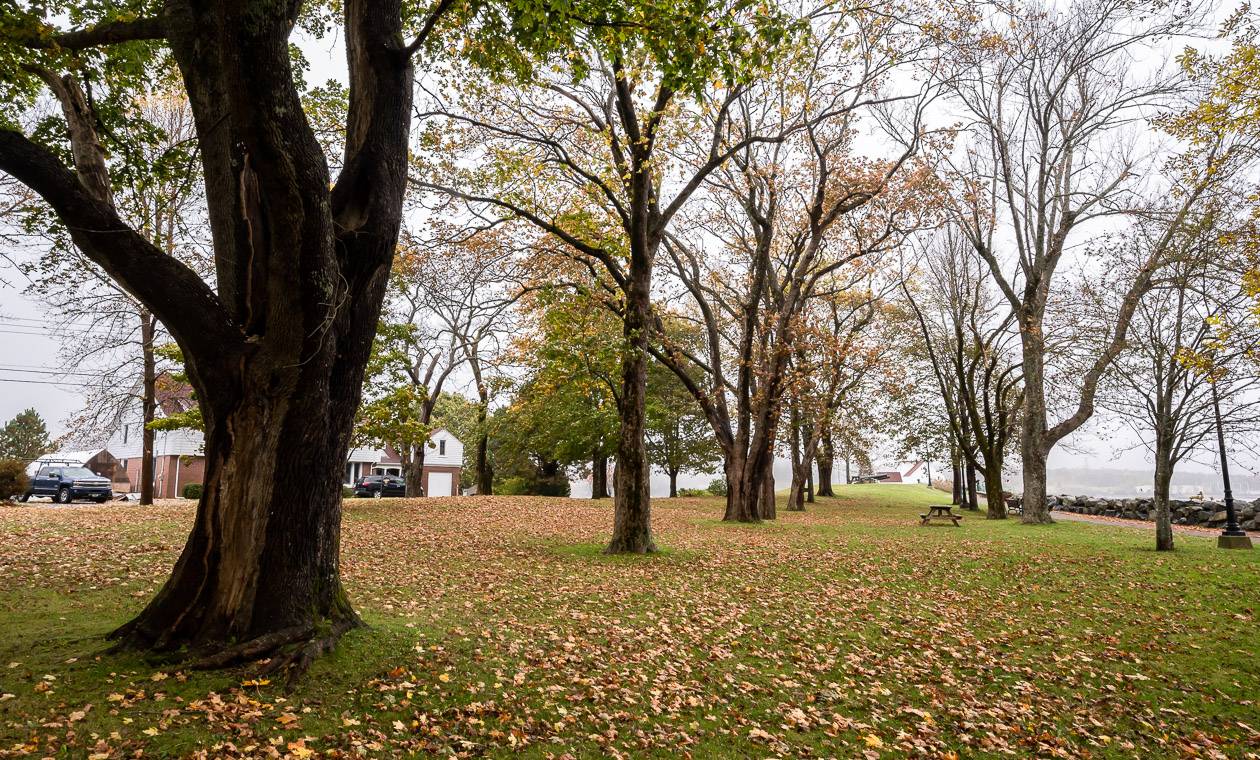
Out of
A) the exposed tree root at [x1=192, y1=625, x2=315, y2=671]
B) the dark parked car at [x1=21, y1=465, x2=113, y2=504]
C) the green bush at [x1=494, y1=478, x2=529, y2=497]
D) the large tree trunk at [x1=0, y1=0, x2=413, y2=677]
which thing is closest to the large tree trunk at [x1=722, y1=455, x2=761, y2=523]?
the large tree trunk at [x1=0, y1=0, x2=413, y2=677]

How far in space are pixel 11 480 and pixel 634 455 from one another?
20.1 m

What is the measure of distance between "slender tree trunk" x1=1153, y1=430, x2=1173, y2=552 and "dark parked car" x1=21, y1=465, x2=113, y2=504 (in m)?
34.9

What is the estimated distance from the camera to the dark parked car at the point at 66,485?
25.3 metres

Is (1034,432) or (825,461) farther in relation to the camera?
(825,461)

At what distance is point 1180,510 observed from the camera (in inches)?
908

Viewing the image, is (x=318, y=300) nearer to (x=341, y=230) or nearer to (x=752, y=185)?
(x=341, y=230)

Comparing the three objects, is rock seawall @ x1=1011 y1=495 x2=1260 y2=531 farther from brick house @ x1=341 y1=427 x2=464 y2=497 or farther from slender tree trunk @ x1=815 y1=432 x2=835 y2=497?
brick house @ x1=341 y1=427 x2=464 y2=497

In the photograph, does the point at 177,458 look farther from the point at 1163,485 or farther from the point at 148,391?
the point at 1163,485

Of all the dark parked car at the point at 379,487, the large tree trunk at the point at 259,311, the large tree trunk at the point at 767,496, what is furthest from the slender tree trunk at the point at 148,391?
the large tree trunk at the point at 767,496

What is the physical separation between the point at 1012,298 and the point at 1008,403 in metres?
12.7

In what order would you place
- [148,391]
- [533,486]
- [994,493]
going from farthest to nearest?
[533,486] < [994,493] < [148,391]

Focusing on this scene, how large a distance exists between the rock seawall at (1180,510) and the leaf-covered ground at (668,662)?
11415 mm

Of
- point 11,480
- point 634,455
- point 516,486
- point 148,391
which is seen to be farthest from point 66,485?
point 634,455

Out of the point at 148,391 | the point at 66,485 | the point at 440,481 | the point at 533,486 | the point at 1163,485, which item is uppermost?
the point at 148,391
